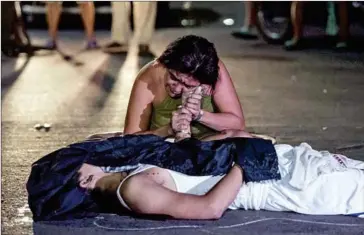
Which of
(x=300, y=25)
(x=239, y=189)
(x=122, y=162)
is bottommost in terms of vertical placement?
(x=300, y=25)

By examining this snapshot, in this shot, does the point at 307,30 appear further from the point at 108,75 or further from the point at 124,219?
the point at 124,219

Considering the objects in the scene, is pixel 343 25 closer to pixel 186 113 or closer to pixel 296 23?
pixel 296 23

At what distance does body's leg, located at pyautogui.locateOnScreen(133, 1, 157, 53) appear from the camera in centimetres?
1016

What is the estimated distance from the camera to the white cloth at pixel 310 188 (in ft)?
12.9

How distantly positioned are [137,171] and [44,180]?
394mm

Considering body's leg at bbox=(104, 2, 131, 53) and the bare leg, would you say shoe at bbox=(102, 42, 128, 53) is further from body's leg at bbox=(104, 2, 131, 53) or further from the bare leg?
the bare leg

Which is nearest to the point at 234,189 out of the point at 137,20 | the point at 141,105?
the point at 141,105

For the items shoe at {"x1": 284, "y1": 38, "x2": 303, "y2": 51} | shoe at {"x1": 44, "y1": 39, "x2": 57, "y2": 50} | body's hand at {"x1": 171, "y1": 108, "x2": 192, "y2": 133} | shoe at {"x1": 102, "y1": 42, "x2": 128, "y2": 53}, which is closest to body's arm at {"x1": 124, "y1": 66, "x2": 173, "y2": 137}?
body's hand at {"x1": 171, "y1": 108, "x2": 192, "y2": 133}

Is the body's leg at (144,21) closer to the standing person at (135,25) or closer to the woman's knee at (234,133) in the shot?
the standing person at (135,25)

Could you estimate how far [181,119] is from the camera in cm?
409

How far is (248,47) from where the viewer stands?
10703 millimetres

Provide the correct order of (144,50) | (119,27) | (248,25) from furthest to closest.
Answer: (248,25)
(119,27)
(144,50)

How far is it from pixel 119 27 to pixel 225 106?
6359mm

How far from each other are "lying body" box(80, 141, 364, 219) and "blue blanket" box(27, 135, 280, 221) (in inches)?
1.6
